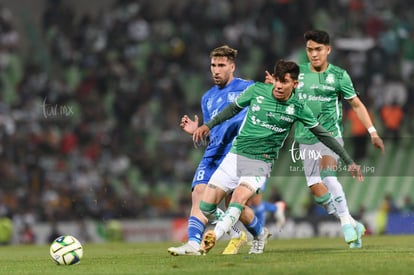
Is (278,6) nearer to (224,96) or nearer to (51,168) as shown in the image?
(51,168)

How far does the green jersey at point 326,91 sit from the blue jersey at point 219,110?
0.89m

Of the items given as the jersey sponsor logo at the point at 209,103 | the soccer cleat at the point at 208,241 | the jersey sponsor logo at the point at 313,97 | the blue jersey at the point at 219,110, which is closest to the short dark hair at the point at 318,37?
the jersey sponsor logo at the point at 313,97

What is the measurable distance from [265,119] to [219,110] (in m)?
1.20

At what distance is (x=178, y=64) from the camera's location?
86.2 ft

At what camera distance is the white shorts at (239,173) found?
1037cm

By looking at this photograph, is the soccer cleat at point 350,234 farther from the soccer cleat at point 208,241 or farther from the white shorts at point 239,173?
the soccer cleat at point 208,241

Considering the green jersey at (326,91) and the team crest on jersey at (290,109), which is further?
the green jersey at (326,91)

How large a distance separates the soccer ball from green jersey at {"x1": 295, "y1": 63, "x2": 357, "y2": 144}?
3647mm

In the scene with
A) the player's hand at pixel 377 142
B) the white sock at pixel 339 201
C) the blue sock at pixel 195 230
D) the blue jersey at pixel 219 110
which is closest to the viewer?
the blue sock at pixel 195 230

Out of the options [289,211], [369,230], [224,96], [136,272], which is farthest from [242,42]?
[136,272]

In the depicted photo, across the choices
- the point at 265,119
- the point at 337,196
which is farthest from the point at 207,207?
the point at 337,196

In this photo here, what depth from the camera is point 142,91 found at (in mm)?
25375

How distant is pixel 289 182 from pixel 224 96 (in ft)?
41.3

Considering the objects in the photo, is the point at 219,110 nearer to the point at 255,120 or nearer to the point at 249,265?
the point at 255,120
